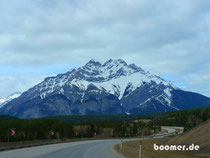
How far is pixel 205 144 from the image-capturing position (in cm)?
4053

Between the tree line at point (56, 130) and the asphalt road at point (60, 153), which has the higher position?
the asphalt road at point (60, 153)

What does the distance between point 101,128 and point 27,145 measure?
A: 122472 millimetres

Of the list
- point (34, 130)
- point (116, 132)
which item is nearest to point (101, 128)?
point (116, 132)

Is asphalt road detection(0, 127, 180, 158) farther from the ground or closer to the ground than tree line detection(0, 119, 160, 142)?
farther from the ground

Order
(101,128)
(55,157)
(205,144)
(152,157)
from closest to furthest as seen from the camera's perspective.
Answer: (55,157)
(152,157)
(205,144)
(101,128)

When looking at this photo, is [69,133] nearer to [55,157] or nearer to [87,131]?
[87,131]

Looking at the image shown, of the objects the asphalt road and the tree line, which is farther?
the tree line

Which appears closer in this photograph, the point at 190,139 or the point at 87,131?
the point at 190,139

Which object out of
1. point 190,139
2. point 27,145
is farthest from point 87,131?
point 190,139

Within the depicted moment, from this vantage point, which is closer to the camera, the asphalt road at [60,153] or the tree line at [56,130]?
the asphalt road at [60,153]

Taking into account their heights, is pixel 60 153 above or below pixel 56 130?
above

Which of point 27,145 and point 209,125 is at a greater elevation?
point 209,125

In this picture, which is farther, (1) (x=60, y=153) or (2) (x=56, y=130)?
(2) (x=56, y=130)

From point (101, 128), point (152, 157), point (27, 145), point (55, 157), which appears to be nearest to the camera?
point (55, 157)
